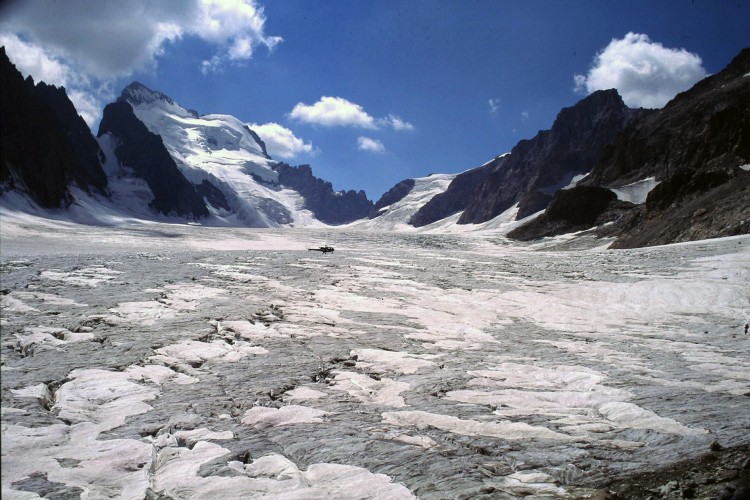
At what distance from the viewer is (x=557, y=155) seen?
16462 centimetres

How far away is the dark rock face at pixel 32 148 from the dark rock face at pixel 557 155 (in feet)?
426

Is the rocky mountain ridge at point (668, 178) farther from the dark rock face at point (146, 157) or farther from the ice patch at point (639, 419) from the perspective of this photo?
the dark rock face at point (146, 157)

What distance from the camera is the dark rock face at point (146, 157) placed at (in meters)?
171

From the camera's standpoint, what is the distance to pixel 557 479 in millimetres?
3906

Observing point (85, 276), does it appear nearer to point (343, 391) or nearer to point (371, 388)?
point (343, 391)

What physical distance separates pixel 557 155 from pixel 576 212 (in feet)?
310

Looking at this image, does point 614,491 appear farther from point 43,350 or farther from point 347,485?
point 43,350

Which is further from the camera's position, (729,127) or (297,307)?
(729,127)

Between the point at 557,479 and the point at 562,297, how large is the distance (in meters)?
12.5

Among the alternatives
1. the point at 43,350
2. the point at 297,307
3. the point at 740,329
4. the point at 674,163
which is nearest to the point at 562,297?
the point at 740,329

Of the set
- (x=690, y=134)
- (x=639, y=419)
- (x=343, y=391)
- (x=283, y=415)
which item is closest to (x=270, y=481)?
(x=283, y=415)

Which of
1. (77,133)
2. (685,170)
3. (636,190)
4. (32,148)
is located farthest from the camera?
(77,133)

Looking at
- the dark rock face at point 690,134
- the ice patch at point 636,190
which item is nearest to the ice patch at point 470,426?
the dark rock face at point 690,134

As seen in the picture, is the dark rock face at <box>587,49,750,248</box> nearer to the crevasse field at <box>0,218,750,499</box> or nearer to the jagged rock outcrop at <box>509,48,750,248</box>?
the jagged rock outcrop at <box>509,48,750,248</box>
